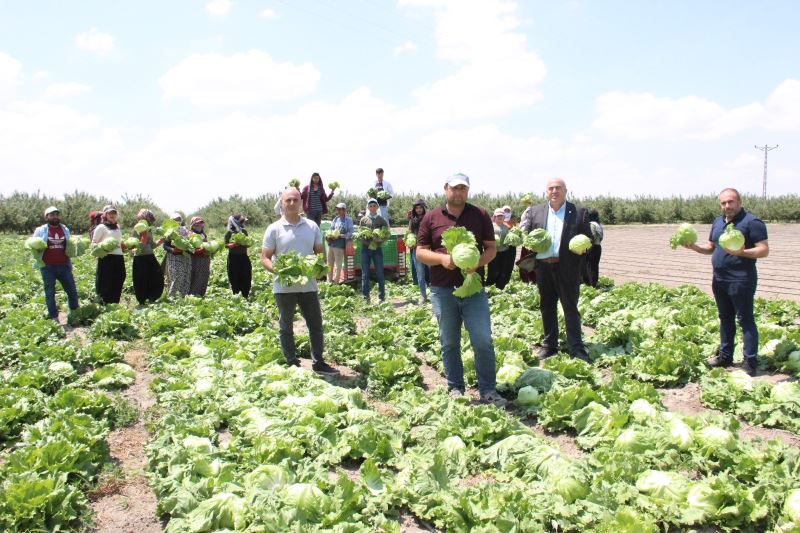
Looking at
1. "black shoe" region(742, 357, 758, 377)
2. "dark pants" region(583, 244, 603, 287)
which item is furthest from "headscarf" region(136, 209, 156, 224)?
"black shoe" region(742, 357, 758, 377)

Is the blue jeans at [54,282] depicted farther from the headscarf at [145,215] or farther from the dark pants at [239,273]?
the dark pants at [239,273]

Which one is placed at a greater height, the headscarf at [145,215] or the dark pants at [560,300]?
the headscarf at [145,215]

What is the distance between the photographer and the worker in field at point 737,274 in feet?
24.7

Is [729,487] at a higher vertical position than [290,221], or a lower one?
lower

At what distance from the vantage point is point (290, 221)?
8117 mm

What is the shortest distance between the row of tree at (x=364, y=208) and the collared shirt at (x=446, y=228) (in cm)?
2820

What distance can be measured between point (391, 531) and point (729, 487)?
246 centimetres

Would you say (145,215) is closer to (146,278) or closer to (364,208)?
(146,278)

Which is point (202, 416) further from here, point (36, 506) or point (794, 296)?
point (794, 296)

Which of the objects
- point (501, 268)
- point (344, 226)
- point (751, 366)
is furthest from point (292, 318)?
point (501, 268)

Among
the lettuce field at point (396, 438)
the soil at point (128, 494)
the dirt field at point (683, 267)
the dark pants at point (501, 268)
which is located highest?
the dark pants at point (501, 268)

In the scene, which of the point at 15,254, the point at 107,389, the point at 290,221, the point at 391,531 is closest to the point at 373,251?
the point at 290,221

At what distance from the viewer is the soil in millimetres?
4723

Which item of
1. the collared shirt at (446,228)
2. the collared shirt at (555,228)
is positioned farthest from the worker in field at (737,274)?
the collared shirt at (446,228)
